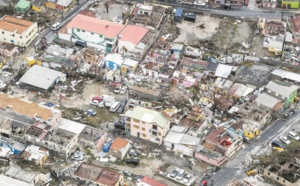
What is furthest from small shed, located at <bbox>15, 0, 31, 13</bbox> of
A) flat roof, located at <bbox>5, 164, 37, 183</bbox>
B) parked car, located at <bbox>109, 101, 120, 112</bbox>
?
flat roof, located at <bbox>5, 164, 37, 183</bbox>

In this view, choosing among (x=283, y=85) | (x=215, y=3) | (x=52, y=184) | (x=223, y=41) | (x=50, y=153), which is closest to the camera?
(x=52, y=184)

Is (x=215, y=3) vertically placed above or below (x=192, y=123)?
above

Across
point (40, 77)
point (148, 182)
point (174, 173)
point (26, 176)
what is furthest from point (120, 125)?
point (40, 77)

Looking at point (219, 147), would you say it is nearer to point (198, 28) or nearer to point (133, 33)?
point (133, 33)

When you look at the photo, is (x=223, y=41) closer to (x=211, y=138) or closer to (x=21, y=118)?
(x=211, y=138)

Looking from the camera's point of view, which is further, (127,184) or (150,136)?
(150,136)

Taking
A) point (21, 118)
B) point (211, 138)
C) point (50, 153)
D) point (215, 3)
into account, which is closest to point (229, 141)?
point (211, 138)

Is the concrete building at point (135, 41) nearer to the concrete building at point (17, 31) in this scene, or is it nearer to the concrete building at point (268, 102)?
the concrete building at point (17, 31)
